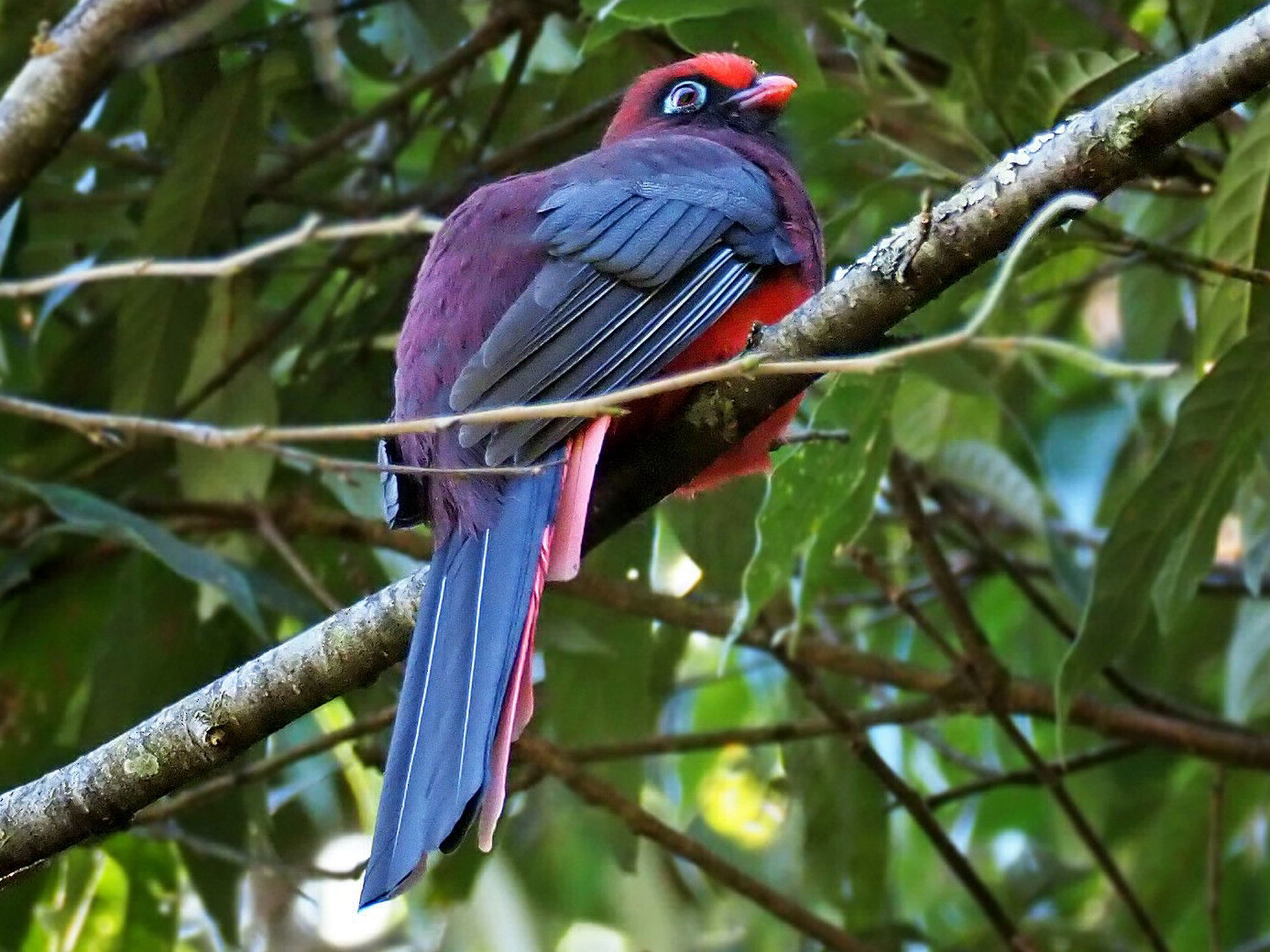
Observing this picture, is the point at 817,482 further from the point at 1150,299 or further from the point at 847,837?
the point at 1150,299

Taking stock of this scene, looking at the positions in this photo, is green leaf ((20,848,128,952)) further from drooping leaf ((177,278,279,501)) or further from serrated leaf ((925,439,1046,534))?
serrated leaf ((925,439,1046,534))

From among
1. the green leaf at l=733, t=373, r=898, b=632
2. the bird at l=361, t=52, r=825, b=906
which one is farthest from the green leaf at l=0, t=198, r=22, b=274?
the green leaf at l=733, t=373, r=898, b=632

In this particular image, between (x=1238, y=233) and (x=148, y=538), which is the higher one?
(x=148, y=538)

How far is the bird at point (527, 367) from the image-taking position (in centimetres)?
235

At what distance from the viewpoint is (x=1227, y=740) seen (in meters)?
3.83

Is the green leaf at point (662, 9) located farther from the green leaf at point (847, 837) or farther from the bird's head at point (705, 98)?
the green leaf at point (847, 837)

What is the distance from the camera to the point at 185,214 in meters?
4.09

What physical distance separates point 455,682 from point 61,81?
1.62 meters

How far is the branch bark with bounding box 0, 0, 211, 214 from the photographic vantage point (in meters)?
3.28

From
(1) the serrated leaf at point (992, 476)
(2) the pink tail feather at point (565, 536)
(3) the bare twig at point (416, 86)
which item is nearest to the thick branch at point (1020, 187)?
(2) the pink tail feather at point (565, 536)

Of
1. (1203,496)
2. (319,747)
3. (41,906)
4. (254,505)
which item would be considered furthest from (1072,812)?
(41,906)

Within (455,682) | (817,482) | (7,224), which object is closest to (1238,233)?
(817,482)

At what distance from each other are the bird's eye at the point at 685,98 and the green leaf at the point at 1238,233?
4.08ft

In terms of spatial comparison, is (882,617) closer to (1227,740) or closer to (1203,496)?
(1227,740)
